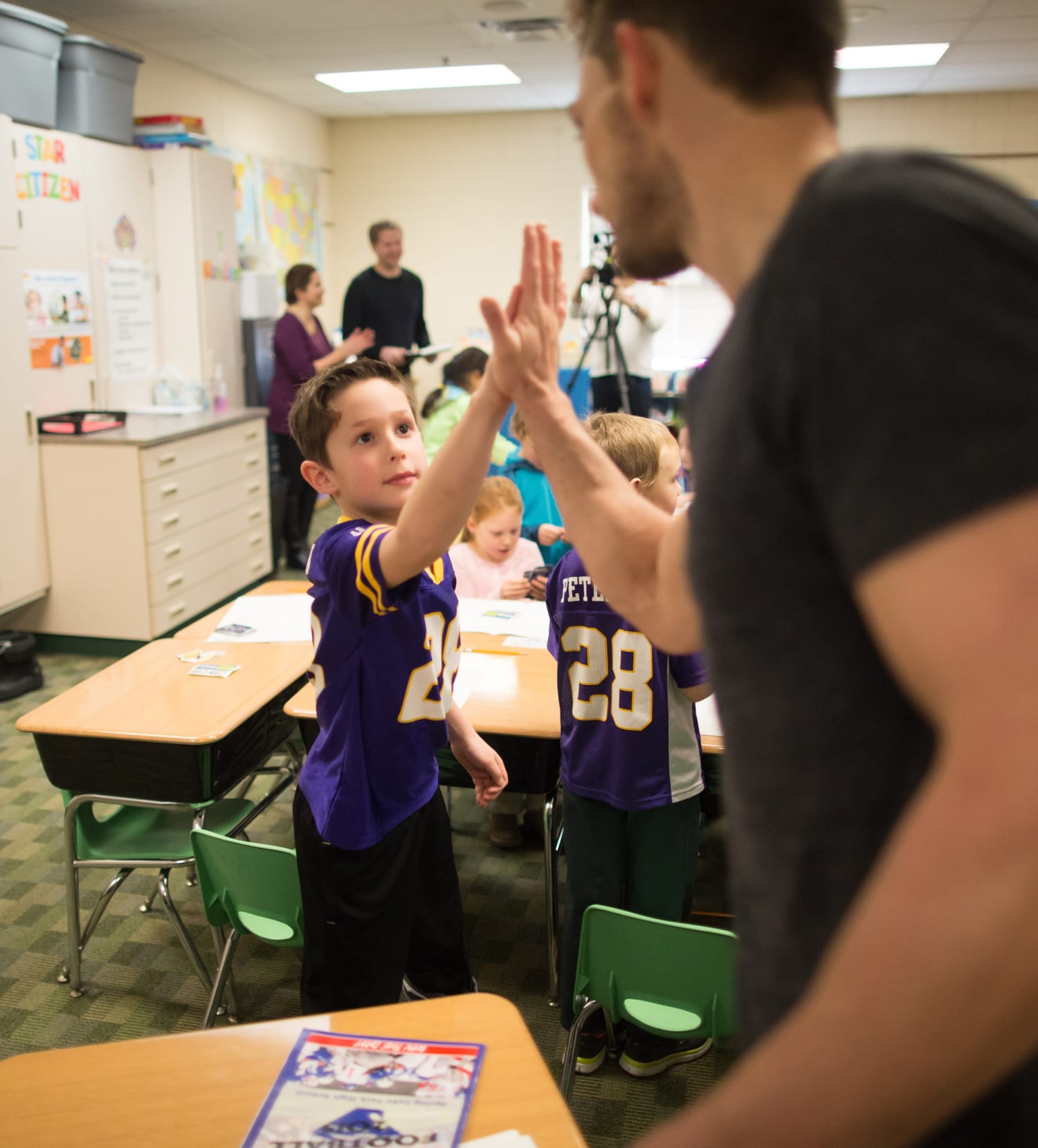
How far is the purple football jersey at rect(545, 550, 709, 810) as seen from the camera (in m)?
1.85

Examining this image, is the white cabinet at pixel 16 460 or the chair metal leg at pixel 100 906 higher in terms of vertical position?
the white cabinet at pixel 16 460

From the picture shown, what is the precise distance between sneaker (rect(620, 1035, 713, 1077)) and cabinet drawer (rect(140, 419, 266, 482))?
3167mm

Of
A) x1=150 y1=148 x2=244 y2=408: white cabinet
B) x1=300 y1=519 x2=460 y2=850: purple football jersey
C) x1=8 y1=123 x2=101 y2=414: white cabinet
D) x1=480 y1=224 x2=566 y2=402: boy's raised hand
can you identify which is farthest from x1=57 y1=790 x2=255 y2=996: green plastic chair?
x1=150 y1=148 x2=244 y2=408: white cabinet

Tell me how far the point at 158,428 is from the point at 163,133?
1.72m

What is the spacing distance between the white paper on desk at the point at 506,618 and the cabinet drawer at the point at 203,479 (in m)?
2.03

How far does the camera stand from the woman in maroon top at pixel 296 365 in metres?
5.64

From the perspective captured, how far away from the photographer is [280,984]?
2.28 m

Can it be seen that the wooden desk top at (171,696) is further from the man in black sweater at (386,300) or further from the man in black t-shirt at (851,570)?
the man in black sweater at (386,300)

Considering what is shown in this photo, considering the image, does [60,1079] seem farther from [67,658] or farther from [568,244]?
[568,244]

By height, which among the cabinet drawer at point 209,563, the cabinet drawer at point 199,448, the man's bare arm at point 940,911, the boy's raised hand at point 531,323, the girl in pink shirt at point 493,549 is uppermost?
the boy's raised hand at point 531,323

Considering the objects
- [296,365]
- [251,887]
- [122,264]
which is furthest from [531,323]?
[296,365]

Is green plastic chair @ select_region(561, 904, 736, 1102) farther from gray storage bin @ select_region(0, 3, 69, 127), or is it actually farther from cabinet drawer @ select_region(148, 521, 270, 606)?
gray storage bin @ select_region(0, 3, 69, 127)

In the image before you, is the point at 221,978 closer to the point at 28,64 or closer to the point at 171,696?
the point at 171,696

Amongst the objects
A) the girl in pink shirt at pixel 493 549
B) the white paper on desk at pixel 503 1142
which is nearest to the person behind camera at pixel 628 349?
the girl in pink shirt at pixel 493 549
